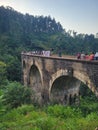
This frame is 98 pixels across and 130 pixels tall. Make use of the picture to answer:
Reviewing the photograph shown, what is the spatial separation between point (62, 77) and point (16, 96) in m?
4.01

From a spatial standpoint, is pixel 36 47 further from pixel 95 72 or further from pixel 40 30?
pixel 95 72

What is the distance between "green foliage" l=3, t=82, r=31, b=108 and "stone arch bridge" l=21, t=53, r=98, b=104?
1.83m

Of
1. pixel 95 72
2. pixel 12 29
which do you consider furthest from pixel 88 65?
pixel 12 29

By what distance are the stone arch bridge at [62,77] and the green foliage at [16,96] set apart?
1834 millimetres

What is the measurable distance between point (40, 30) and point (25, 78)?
54281 mm

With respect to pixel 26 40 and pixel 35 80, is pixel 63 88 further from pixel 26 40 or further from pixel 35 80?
pixel 26 40

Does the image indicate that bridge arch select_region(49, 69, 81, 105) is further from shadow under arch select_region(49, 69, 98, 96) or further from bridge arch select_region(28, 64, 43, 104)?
bridge arch select_region(28, 64, 43, 104)

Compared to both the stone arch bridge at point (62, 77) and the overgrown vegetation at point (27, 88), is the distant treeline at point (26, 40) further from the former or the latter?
the stone arch bridge at point (62, 77)

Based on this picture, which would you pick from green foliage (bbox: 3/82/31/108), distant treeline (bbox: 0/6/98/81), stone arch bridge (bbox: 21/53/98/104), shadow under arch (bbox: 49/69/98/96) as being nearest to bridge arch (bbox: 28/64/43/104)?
stone arch bridge (bbox: 21/53/98/104)

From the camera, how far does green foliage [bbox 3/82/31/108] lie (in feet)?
59.5

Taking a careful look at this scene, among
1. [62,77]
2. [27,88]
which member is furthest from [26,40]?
[62,77]

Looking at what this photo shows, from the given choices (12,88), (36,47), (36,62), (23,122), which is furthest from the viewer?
(36,47)

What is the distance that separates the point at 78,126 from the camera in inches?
406

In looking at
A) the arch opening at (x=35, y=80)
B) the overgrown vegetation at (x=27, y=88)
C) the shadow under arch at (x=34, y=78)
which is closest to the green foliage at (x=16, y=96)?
the overgrown vegetation at (x=27, y=88)
